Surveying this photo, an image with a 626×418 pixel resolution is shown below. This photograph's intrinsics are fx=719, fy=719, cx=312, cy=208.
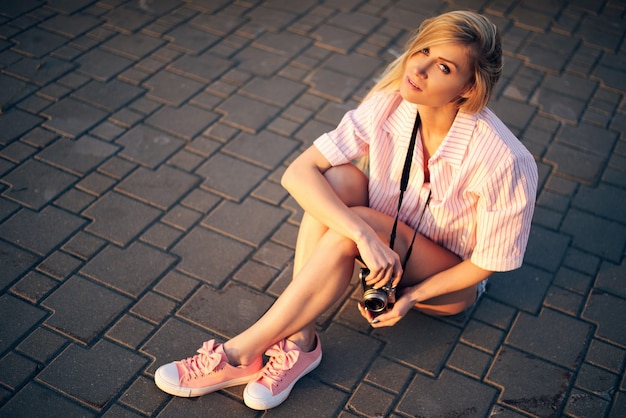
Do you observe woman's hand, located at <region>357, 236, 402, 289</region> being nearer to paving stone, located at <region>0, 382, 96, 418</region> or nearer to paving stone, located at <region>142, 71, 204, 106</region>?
paving stone, located at <region>0, 382, 96, 418</region>

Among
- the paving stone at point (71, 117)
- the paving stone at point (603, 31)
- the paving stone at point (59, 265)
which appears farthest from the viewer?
the paving stone at point (603, 31)

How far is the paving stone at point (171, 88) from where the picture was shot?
4.55 m

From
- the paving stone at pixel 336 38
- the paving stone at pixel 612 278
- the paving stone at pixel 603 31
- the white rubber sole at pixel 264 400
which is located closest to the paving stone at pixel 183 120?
the paving stone at pixel 336 38

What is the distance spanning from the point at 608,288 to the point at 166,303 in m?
2.12

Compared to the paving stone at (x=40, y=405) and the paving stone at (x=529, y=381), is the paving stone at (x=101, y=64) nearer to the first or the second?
the paving stone at (x=40, y=405)

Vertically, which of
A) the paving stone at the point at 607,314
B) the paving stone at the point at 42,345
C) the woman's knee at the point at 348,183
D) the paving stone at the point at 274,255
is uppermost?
the woman's knee at the point at 348,183

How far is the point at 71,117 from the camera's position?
4332 mm

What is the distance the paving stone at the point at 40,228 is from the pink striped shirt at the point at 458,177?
4.73 ft

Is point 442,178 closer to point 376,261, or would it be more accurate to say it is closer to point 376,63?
point 376,261

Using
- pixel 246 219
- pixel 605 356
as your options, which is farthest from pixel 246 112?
pixel 605 356

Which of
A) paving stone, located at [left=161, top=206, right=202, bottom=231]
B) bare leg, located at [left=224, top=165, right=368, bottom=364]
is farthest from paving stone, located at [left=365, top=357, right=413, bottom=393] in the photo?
paving stone, located at [left=161, top=206, right=202, bottom=231]

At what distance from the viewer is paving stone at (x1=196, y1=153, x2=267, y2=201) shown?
393 cm

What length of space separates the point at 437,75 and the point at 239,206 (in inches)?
60.4

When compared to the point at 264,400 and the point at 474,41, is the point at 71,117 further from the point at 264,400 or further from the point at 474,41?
the point at 474,41
